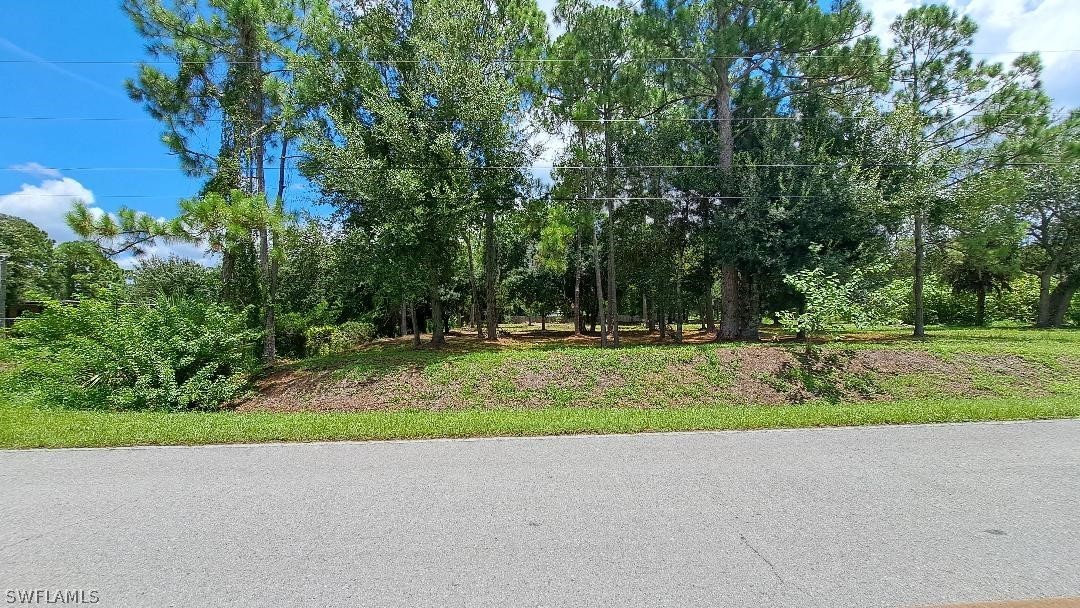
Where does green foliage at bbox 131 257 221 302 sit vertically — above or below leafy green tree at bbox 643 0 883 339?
below

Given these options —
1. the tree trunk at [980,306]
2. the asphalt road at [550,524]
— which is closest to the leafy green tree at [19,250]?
the asphalt road at [550,524]

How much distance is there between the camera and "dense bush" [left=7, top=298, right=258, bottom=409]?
9.48m

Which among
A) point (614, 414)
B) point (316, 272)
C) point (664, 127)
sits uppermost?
point (664, 127)

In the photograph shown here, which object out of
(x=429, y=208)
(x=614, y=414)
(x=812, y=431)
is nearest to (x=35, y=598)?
(x=614, y=414)

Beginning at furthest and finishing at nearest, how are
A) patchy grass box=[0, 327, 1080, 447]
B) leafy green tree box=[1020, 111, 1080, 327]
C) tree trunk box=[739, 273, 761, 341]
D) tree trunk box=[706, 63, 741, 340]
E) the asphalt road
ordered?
leafy green tree box=[1020, 111, 1080, 327] < tree trunk box=[739, 273, 761, 341] < tree trunk box=[706, 63, 741, 340] < patchy grass box=[0, 327, 1080, 447] < the asphalt road

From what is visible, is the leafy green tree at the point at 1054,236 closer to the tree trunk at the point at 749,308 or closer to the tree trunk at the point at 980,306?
the tree trunk at the point at 980,306

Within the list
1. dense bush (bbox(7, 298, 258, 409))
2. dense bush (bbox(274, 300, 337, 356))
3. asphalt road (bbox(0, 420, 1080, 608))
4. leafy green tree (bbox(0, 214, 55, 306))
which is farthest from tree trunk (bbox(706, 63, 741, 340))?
leafy green tree (bbox(0, 214, 55, 306))

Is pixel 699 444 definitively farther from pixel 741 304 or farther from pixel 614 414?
pixel 741 304

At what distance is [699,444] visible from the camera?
5.88 metres

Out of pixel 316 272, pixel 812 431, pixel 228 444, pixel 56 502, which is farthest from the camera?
pixel 316 272

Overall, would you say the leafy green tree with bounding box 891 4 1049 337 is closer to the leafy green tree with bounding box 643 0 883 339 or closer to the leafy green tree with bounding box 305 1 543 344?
the leafy green tree with bounding box 643 0 883 339

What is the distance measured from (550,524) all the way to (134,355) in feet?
33.5

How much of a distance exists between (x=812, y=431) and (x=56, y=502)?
8.16 meters

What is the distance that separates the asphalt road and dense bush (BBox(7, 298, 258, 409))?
4350mm
